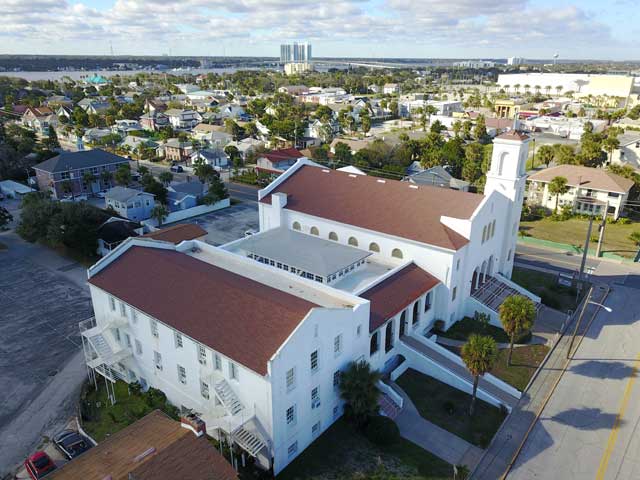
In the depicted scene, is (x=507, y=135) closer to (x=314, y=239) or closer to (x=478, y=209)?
(x=478, y=209)

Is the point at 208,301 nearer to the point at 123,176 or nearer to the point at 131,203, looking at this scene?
the point at 131,203

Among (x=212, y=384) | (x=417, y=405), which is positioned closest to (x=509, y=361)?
(x=417, y=405)

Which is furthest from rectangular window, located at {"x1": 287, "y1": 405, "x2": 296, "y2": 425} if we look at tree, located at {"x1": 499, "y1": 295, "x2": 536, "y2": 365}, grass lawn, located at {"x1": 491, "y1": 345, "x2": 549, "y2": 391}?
tree, located at {"x1": 499, "y1": 295, "x2": 536, "y2": 365}

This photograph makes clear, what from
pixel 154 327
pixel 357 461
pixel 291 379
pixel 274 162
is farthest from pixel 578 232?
pixel 154 327

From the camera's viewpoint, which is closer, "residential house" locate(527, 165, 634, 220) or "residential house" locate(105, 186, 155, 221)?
"residential house" locate(105, 186, 155, 221)

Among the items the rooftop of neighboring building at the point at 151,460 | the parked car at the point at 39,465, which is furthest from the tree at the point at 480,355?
the parked car at the point at 39,465

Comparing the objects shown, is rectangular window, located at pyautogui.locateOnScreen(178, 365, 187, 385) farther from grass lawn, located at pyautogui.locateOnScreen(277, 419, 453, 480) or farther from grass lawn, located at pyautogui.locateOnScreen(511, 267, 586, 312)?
grass lawn, located at pyautogui.locateOnScreen(511, 267, 586, 312)

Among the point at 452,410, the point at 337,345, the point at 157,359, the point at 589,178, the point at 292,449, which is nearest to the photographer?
the point at 292,449
